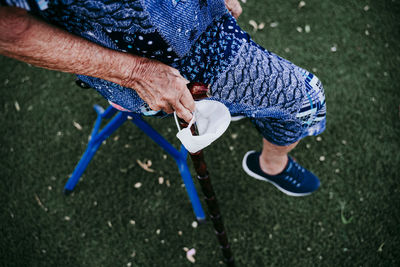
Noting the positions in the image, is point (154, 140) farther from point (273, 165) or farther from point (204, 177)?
point (273, 165)

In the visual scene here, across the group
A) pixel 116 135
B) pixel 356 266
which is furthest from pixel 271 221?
pixel 116 135

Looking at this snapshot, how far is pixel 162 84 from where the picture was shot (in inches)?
42.1

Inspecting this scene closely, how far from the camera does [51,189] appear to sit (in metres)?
2.30

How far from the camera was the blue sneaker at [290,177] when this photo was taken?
2.03 metres

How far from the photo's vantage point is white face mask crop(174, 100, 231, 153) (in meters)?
1.01

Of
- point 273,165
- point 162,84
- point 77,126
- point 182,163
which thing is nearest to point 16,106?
point 77,126

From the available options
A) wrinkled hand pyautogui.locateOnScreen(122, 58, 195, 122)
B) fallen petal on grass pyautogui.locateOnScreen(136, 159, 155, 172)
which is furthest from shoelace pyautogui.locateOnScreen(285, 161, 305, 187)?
wrinkled hand pyautogui.locateOnScreen(122, 58, 195, 122)

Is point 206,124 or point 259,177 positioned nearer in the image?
point 206,124

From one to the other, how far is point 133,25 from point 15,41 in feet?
1.17

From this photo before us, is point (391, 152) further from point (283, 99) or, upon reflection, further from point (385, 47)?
point (283, 99)

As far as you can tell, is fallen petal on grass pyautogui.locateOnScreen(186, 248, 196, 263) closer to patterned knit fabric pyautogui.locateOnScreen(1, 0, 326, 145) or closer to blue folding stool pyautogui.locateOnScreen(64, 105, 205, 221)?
blue folding stool pyautogui.locateOnScreen(64, 105, 205, 221)

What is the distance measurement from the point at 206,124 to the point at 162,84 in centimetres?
24

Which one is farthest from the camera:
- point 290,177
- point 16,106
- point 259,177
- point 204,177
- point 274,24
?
point 274,24

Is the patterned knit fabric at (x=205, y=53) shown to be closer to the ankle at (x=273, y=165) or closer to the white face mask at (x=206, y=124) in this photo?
the white face mask at (x=206, y=124)
